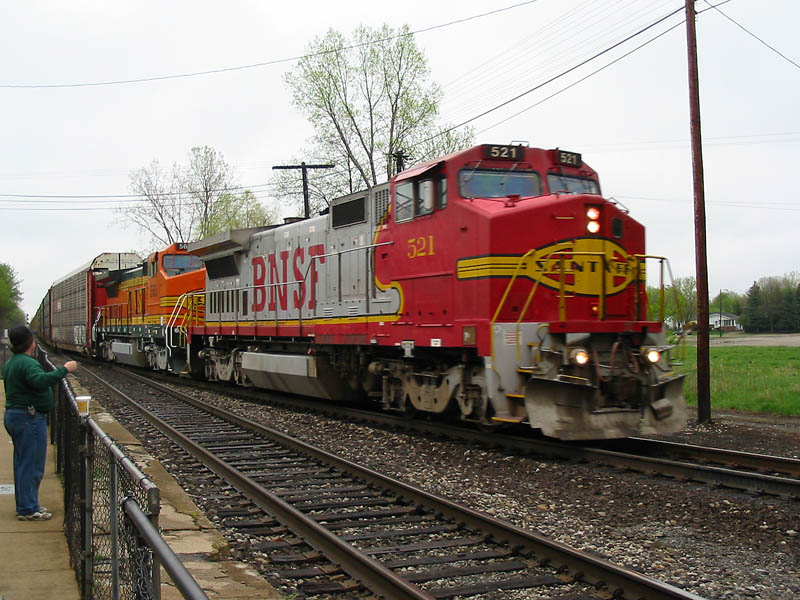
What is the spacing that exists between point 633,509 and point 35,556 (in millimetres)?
4843

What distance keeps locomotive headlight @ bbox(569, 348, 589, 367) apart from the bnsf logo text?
6224 mm

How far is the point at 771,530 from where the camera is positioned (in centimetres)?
609

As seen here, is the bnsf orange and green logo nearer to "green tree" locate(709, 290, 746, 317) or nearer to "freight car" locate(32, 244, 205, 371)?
"freight car" locate(32, 244, 205, 371)

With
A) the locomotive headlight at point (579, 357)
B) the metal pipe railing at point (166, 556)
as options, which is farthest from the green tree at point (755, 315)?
the metal pipe railing at point (166, 556)

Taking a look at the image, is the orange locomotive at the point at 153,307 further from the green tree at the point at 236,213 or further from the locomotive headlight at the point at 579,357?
the green tree at the point at 236,213

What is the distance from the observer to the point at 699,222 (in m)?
13.0

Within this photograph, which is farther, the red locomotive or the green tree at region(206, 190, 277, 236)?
the green tree at region(206, 190, 277, 236)

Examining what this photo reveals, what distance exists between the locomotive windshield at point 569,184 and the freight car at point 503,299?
0.02m

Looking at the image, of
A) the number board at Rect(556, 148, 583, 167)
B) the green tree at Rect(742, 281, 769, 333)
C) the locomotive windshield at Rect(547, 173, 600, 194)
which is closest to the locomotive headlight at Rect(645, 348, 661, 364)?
the locomotive windshield at Rect(547, 173, 600, 194)

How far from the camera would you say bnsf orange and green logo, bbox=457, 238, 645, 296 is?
9.38 meters

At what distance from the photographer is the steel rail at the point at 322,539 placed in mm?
4754

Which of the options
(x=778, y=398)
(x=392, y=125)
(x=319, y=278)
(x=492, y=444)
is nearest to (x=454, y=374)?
(x=492, y=444)

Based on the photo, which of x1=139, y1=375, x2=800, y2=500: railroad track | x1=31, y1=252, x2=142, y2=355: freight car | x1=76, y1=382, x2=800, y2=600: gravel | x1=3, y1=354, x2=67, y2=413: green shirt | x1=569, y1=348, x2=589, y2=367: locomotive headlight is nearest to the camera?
x1=76, y1=382, x2=800, y2=600: gravel

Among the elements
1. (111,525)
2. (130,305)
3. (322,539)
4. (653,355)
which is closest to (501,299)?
(653,355)
